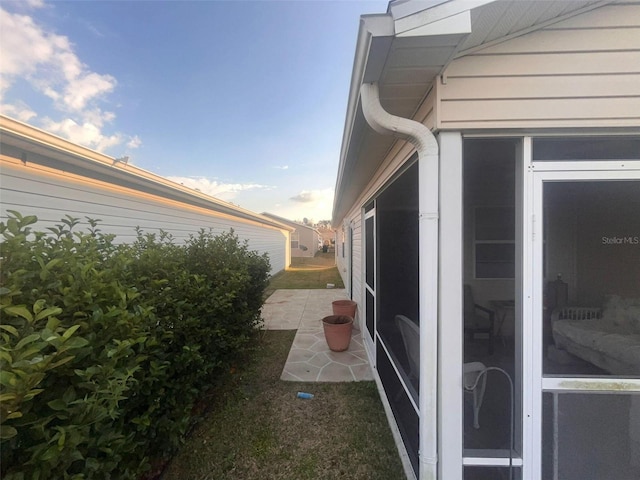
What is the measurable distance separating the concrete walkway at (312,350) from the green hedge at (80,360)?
71.5 inches

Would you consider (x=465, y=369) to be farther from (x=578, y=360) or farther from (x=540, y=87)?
(x=540, y=87)

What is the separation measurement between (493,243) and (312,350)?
12.3ft

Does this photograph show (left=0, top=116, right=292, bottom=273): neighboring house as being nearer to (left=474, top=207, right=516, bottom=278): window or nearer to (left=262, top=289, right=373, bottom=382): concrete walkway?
(left=262, top=289, right=373, bottom=382): concrete walkway

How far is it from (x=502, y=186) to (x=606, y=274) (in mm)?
2308

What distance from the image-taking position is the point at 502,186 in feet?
12.8

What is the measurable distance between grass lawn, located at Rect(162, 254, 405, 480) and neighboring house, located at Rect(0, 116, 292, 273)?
3023 mm

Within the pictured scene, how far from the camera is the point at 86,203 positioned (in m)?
3.80

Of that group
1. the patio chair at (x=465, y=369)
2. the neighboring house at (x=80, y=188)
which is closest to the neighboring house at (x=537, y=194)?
the patio chair at (x=465, y=369)

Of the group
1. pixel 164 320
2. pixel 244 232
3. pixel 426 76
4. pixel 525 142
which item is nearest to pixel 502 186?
pixel 525 142

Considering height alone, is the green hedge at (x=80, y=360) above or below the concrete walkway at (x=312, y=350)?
above

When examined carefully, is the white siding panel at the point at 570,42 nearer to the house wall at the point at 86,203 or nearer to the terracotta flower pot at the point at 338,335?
the terracotta flower pot at the point at 338,335

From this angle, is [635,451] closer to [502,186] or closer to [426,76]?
[426,76]

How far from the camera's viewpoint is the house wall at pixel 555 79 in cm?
153

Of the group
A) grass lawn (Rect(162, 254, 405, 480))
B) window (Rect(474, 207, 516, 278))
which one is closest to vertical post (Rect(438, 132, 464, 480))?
grass lawn (Rect(162, 254, 405, 480))
